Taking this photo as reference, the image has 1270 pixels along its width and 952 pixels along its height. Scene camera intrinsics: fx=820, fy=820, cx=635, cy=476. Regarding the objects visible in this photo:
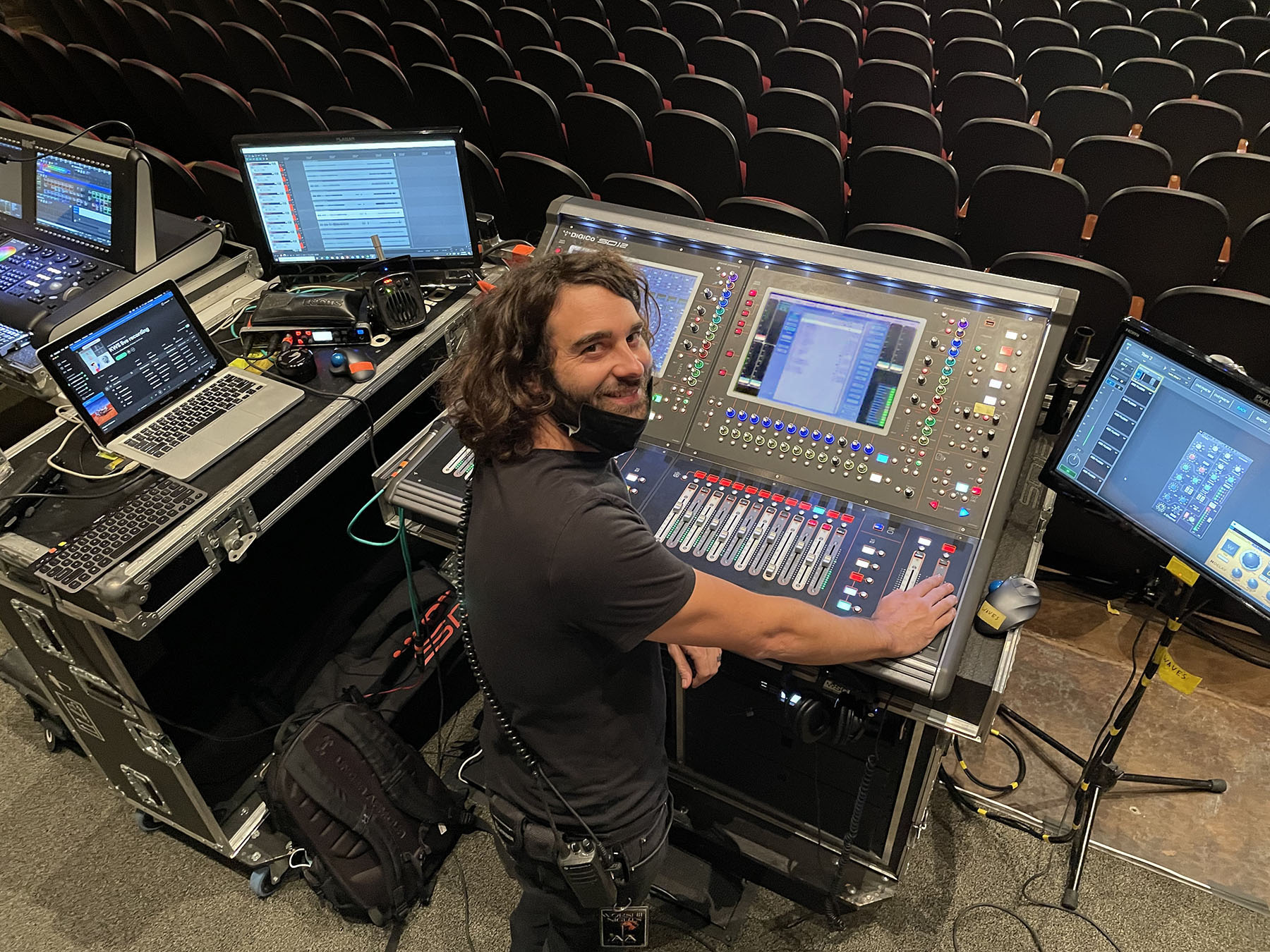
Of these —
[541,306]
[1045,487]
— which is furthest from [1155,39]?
[541,306]

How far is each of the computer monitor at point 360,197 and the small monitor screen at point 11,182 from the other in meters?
0.92

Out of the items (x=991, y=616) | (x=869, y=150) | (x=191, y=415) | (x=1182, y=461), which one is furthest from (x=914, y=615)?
(x=869, y=150)

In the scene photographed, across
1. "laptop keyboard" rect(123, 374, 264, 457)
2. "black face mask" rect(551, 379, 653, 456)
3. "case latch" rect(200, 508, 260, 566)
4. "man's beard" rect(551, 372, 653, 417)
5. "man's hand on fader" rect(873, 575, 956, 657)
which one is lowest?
"case latch" rect(200, 508, 260, 566)

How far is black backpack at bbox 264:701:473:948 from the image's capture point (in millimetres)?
1992

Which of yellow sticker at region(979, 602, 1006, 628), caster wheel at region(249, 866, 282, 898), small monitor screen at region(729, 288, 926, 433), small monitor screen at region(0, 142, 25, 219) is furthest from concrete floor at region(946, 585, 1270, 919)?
small monitor screen at region(0, 142, 25, 219)

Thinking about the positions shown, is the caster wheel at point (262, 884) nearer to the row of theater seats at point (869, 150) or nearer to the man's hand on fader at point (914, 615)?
the man's hand on fader at point (914, 615)

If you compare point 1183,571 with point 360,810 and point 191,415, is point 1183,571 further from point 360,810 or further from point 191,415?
point 191,415

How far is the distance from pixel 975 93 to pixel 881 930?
165 inches

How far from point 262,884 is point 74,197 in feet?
6.99

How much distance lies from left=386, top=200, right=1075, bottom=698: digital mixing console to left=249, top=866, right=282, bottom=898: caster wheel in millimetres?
1085

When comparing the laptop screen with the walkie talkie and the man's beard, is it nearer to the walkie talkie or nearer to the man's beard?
the walkie talkie

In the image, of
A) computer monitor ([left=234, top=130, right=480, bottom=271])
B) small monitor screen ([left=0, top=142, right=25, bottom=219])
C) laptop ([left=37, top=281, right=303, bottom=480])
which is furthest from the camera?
small monitor screen ([left=0, top=142, right=25, bottom=219])

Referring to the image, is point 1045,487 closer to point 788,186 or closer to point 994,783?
point 994,783

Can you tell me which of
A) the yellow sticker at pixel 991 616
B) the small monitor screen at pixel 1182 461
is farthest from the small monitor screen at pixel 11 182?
the small monitor screen at pixel 1182 461
